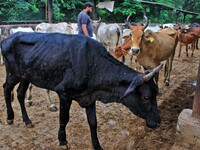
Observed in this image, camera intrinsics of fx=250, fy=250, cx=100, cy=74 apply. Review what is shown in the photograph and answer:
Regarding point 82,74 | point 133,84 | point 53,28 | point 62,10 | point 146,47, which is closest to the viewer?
point 133,84

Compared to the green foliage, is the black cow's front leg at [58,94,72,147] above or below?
below

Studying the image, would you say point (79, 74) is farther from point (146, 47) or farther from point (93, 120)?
point (146, 47)

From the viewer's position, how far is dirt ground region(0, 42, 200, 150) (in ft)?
11.8

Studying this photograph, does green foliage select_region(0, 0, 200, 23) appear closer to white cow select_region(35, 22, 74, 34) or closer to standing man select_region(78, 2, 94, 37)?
white cow select_region(35, 22, 74, 34)

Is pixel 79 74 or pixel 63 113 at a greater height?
pixel 79 74

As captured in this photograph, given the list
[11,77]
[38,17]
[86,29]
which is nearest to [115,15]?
[38,17]

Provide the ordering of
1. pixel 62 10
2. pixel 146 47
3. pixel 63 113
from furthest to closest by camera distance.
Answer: pixel 62 10 → pixel 146 47 → pixel 63 113

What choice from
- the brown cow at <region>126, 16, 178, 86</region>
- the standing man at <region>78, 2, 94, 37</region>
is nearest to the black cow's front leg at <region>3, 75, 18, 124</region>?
the brown cow at <region>126, 16, 178, 86</region>

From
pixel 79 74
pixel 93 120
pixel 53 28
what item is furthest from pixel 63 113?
pixel 53 28


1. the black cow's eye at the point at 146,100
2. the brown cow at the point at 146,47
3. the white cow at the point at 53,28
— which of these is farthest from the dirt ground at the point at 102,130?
the white cow at the point at 53,28

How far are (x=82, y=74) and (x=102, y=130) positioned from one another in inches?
54.1

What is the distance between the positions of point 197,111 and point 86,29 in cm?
375

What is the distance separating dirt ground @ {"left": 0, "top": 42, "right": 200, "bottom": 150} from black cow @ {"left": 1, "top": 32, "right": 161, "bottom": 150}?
1.15 feet

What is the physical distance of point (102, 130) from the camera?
405cm
